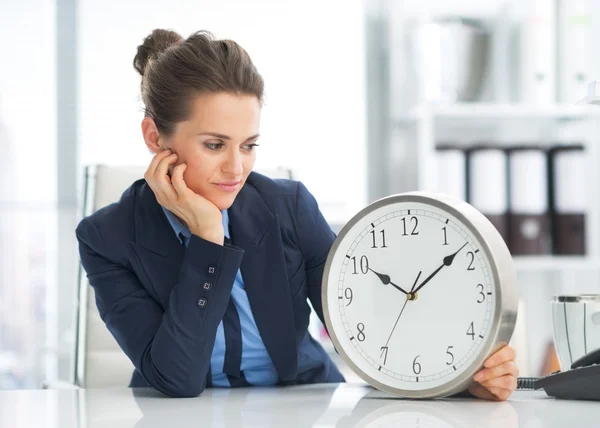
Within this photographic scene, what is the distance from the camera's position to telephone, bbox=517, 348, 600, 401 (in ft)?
3.50

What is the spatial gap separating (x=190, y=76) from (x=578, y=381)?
2.69 feet

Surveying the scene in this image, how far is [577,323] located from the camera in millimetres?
1174

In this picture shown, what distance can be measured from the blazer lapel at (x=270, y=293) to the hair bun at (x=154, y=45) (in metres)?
0.40

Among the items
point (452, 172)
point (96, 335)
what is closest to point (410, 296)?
point (96, 335)

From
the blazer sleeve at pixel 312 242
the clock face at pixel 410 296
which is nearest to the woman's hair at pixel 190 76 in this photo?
the blazer sleeve at pixel 312 242

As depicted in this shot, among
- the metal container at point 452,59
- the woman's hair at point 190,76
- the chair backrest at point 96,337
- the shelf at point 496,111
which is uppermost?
the metal container at point 452,59

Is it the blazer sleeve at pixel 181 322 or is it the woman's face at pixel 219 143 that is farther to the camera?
the woman's face at pixel 219 143

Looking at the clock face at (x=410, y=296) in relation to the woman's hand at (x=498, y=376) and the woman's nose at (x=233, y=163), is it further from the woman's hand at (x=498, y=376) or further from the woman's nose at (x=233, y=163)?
the woman's nose at (x=233, y=163)

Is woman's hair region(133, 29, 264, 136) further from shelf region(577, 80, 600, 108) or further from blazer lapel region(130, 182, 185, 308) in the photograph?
shelf region(577, 80, 600, 108)

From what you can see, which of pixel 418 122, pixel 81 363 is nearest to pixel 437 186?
pixel 418 122

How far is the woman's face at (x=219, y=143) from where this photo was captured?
1398 mm

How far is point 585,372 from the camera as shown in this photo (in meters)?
1.07

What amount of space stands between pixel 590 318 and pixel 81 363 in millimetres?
1212

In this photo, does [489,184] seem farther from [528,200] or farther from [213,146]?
[213,146]
